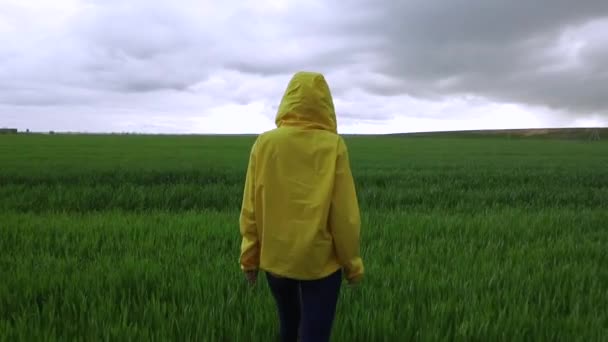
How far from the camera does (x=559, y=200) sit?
9.29 meters

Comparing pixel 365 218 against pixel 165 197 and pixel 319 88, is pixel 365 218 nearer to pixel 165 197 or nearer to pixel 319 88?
pixel 165 197

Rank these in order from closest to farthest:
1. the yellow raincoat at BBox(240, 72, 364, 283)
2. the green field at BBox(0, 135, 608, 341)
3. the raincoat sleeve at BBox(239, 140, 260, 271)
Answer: the yellow raincoat at BBox(240, 72, 364, 283) → the raincoat sleeve at BBox(239, 140, 260, 271) → the green field at BBox(0, 135, 608, 341)

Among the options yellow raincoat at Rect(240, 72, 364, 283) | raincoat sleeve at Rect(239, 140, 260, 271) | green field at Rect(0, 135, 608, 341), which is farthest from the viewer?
green field at Rect(0, 135, 608, 341)

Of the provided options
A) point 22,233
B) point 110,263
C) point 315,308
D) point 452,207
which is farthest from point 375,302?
point 452,207

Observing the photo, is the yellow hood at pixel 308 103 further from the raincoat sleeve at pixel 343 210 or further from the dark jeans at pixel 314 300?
the dark jeans at pixel 314 300

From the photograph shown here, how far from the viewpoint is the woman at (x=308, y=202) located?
6.40ft

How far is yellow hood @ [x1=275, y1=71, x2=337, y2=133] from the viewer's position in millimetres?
1979

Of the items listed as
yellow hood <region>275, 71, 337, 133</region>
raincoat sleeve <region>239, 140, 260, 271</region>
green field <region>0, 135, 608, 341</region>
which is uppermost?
yellow hood <region>275, 71, 337, 133</region>

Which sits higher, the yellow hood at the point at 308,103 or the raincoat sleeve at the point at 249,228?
the yellow hood at the point at 308,103

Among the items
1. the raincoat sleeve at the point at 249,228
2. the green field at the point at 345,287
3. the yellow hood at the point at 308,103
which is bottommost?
the green field at the point at 345,287

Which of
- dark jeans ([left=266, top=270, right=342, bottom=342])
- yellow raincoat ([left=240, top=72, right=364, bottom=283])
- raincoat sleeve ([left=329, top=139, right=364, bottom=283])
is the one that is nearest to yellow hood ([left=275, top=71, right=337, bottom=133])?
yellow raincoat ([left=240, top=72, right=364, bottom=283])

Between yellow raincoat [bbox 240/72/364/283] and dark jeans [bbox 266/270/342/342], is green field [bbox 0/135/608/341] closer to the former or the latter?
dark jeans [bbox 266/270/342/342]

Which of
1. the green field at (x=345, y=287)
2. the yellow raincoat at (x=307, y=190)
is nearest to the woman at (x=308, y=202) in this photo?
the yellow raincoat at (x=307, y=190)

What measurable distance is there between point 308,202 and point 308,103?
428 millimetres
